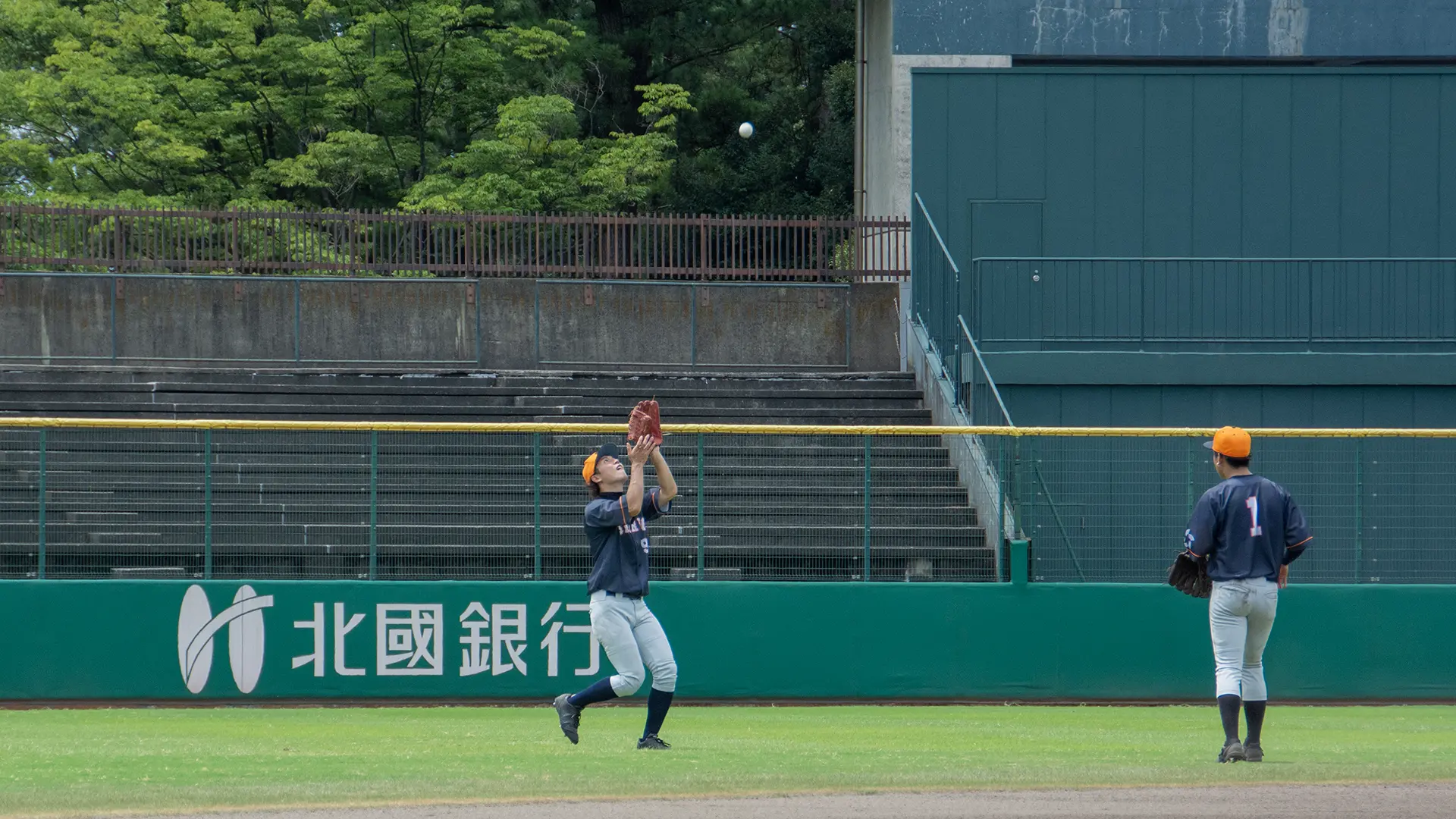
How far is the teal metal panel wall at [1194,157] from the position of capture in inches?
788

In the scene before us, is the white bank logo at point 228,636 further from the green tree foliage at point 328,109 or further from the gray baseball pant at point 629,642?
the green tree foliage at point 328,109

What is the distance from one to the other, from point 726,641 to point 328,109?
22.2 meters

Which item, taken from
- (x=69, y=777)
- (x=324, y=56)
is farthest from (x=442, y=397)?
(x=324, y=56)

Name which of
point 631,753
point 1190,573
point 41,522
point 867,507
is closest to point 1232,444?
point 1190,573

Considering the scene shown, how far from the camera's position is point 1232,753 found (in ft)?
27.5

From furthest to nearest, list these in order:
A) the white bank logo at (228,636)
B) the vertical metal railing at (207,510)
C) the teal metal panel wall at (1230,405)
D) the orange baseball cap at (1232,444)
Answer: the teal metal panel wall at (1230,405)
the vertical metal railing at (207,510)
the white bank logo at (228,636)
the orange baseball cap at (1232,444)

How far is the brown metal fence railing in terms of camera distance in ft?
64.1

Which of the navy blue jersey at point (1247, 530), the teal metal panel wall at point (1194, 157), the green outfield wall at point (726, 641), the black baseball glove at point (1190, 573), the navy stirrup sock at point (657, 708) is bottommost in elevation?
the green outfield wall at point (726, 641)

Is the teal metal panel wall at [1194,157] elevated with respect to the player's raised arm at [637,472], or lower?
elevated

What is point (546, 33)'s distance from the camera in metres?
32.3

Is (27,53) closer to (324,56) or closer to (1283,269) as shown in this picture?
(324,56)

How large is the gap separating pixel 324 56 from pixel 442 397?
15422 mm

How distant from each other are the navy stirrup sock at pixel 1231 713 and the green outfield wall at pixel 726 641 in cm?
504

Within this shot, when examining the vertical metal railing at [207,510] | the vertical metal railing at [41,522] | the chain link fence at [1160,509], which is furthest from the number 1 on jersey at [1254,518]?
the vertical metal railing at [41,522]
